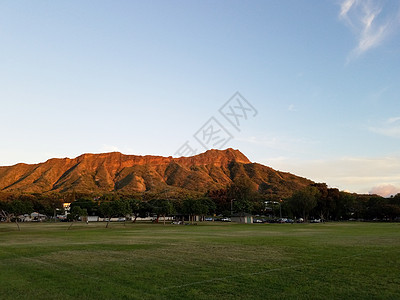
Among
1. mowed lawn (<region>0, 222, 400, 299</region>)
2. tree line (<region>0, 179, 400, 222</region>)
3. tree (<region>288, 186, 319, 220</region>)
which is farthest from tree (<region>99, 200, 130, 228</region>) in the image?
tree (<region>288, 186, 319, 220</region>)

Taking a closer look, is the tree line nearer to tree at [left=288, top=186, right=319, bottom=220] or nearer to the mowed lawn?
tree at [left=288, top=186, right=319, bottom=220]

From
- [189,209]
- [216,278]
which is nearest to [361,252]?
[216,278]

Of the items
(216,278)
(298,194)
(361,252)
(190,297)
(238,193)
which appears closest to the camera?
(190,297)

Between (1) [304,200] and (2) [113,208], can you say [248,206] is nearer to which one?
(1) [304,200]

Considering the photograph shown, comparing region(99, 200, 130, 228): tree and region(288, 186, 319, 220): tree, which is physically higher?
region(288, 186, 319, 220): tree

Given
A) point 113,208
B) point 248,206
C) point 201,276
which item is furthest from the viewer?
point 248,206

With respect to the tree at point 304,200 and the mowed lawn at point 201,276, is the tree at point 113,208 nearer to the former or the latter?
the mowed lawn at point 201,276

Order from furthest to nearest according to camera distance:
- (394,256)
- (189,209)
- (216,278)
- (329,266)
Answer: (189,209) → (394,256) → (329,266) → (216,278)

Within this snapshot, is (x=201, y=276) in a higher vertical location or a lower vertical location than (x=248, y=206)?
lower

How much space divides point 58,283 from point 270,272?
9.26 m

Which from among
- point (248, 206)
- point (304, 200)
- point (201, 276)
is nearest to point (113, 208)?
point (304, 200)

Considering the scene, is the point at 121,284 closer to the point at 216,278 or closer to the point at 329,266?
the point at 216,278

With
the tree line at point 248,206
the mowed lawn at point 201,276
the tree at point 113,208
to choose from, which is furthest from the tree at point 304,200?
the mowed lawn at point 201,276

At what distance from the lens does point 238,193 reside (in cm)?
16625
